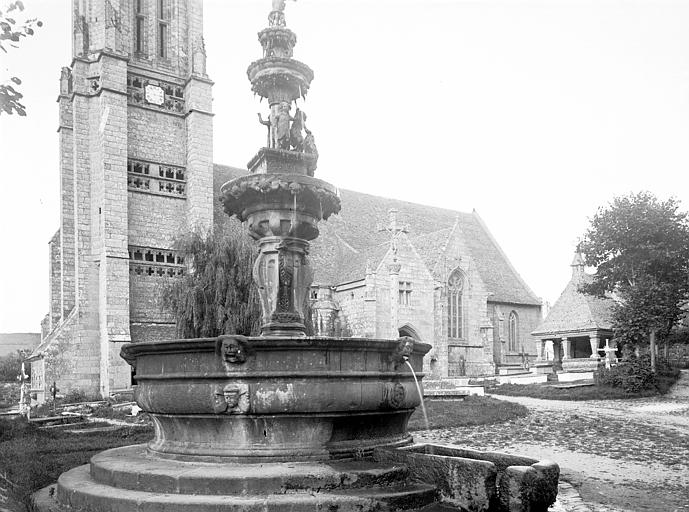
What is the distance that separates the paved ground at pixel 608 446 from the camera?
7.73 metres

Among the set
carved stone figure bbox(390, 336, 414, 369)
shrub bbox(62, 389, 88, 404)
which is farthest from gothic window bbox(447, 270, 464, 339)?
carved stone figure bbox(390, 336, 414, 369)

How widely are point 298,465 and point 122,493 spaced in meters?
1.73

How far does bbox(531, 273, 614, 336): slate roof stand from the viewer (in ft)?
139

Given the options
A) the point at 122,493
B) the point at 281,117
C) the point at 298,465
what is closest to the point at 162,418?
the point at 122,493

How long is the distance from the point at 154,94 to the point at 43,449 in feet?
98.5

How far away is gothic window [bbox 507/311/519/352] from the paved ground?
31.1 meters

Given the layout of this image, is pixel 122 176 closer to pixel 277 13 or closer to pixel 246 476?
pixel 277 13

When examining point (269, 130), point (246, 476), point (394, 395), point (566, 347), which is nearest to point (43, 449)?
point (269, 130)

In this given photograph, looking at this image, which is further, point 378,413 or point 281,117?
point 281,117

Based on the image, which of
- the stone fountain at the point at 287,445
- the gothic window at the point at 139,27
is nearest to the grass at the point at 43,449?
the stone fountain at the point at 287,445

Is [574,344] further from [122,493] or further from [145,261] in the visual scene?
[122,493]

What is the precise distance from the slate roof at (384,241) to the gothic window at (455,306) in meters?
2.22

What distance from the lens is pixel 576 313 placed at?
1719 inches

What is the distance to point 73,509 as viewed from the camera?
21.5ft
